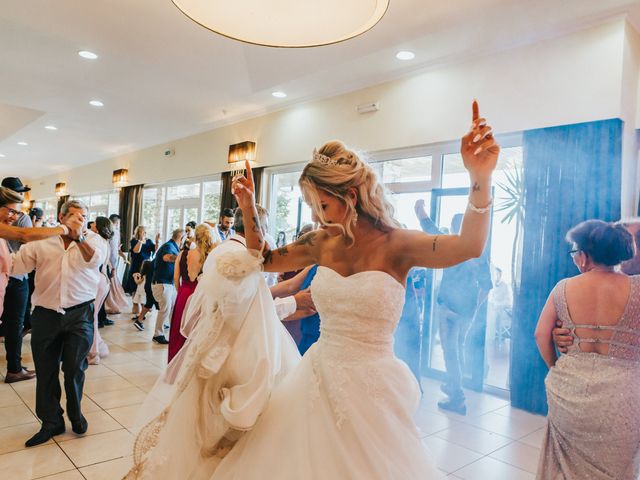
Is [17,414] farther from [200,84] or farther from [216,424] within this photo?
[200,84]

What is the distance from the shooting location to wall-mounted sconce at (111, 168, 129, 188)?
1135 centimetres

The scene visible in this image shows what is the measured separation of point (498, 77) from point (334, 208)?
11.4 feet

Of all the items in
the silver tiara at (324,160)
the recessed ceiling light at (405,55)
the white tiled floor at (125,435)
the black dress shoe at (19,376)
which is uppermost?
the recessed ceiling light at (405,55)

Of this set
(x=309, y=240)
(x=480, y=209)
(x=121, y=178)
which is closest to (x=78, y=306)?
(x=309, y=240)

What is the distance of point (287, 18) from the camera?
1.73 meters

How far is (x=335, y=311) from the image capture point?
5.57 feet

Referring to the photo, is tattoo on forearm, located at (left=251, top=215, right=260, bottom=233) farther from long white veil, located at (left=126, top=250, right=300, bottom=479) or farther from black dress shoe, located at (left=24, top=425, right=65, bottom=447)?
black dress shoe, located at (left=24, top=425, right=65, bottom=447)

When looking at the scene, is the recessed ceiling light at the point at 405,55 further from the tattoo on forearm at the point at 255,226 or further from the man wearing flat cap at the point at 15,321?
the man wearing flat cap at the point at 15,321

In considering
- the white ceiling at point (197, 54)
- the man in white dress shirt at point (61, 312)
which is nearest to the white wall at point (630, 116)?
the white ceiling at point (197, 54)

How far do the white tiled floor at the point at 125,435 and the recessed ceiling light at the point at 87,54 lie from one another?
340 centimetres

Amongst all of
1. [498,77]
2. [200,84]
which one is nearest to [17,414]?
[200,84]

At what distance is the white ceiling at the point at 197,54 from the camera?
4.03 m

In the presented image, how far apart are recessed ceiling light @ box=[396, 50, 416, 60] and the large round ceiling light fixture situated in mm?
3292

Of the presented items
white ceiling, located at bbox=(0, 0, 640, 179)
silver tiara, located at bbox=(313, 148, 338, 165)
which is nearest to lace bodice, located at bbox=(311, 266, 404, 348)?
silver tiara, located at bbox=(313, 148, 338, 165)
